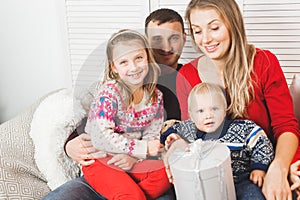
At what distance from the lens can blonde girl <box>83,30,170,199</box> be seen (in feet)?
4.41

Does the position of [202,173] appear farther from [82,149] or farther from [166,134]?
[82,149]

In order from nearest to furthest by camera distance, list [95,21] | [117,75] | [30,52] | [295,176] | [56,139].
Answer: [295,176]
[117,75]
[56,139]
[95,21]
[30,52]

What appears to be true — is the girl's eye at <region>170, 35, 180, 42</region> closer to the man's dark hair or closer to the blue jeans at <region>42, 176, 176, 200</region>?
the man's dark hair

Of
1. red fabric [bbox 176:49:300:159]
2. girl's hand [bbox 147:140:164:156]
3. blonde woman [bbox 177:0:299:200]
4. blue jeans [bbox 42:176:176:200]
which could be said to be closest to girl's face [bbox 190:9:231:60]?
blonde woman [bbox 177:0:299:200]

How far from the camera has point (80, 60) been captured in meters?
2.31

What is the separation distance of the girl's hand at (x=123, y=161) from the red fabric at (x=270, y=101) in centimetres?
22

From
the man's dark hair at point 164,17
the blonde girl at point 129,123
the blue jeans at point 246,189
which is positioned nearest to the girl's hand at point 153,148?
the blonde girl at point 129,123

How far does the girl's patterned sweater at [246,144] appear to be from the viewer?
1.34m

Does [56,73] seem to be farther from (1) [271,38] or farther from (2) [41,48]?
(1) [271,38]

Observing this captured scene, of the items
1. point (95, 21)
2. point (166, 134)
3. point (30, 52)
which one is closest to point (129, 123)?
point (166, 134)

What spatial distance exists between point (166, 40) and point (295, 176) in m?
0.65

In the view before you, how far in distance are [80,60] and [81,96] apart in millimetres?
637

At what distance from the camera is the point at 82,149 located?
58.4 inches

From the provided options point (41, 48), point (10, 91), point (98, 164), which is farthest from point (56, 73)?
point (98, 164)
